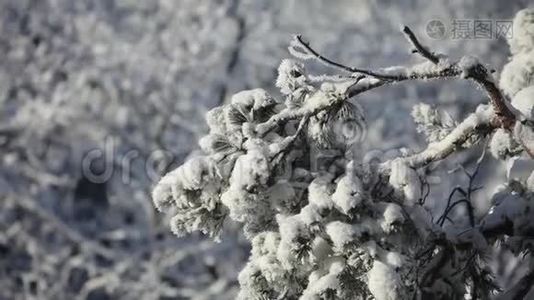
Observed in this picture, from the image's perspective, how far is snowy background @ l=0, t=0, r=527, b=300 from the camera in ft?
46.0

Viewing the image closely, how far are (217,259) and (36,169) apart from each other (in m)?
4.06

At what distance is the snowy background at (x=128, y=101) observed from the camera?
1402cm

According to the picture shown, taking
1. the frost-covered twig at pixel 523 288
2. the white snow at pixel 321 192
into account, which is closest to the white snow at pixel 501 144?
the frost-covered twig at pixel 523 288

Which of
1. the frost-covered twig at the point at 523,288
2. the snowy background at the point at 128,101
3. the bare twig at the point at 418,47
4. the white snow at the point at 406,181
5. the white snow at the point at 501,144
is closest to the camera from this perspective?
the bare twig at the point at 418,47

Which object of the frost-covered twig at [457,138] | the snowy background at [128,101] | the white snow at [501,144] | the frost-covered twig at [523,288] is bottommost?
the frost-covered twig at [523,288]

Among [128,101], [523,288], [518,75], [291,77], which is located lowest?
[523,288]

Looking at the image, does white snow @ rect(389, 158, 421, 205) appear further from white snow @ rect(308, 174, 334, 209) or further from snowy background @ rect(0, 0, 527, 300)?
snowy background @ rect(0, 0, 527, 300)

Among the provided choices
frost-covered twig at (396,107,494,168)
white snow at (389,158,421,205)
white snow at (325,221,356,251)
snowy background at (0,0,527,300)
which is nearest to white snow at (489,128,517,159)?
frost-covered twig at (396,107,494,168)

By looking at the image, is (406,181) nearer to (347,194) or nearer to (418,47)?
(347,194)

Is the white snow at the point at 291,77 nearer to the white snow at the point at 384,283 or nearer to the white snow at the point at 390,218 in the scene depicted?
the white snow at the point at 390,218

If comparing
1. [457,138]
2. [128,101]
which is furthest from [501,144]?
[128,101]

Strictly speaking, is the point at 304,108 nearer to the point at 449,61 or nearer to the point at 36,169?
the point at 449,61

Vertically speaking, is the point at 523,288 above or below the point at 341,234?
below

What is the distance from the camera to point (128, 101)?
1511 centimetres
